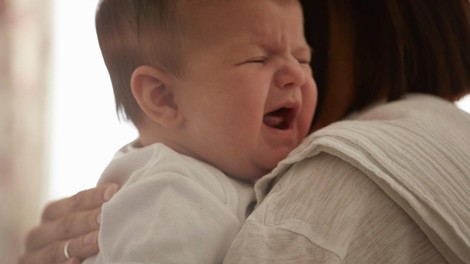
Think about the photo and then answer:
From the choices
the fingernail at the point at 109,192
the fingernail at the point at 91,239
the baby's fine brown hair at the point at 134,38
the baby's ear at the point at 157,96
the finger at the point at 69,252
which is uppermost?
the baby's fine brown hair at the point at 134,38

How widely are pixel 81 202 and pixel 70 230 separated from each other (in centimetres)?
4

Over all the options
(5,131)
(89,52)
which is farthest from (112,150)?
(5,131)

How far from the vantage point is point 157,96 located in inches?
29.9

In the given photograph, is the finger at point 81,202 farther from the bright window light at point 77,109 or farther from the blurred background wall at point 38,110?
the blurred background wall at point 38,110

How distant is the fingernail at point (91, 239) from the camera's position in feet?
2.50

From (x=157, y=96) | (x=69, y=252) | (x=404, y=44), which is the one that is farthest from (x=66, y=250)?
(x=404, y=44)

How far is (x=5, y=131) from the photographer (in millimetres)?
1301

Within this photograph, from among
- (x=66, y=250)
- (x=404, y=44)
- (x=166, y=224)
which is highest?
(x=404, y=44)

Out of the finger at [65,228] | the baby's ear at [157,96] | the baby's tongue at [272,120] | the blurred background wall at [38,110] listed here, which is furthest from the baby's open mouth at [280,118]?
the blurred background wall at [38,110]

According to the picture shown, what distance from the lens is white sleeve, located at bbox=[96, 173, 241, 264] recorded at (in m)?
0.63

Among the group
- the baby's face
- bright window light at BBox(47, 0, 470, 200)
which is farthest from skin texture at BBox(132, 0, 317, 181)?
bright window light at BBox(47, 0, 470, 200)

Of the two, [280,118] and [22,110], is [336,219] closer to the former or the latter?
[280,118]

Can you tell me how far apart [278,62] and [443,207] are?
0.26m

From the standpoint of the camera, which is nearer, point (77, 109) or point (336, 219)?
point (336, 219)
